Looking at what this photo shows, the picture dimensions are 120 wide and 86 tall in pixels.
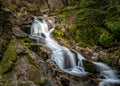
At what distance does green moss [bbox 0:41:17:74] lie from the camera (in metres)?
10.0

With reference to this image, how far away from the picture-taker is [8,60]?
10.4m

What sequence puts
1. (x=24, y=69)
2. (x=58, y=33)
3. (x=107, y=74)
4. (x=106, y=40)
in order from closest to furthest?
(x=24, y=69), (x=107, y=74), (x=106, y=40), (x=58, y=33)

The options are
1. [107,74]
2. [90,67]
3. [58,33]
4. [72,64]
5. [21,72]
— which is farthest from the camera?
[58,33]

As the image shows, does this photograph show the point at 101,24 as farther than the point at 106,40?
Yes

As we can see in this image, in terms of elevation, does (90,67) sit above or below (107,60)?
below

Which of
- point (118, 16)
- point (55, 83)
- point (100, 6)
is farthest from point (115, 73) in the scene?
point (100, 6)

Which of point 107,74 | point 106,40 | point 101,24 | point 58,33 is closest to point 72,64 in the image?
point 107,74

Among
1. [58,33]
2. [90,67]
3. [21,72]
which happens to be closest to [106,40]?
[90,67]

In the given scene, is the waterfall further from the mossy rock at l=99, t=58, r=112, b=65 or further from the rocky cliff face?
the rocky cliff face

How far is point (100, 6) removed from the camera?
2064cm

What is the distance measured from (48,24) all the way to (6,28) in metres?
9.32

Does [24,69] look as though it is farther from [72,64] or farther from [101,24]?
[101,24]

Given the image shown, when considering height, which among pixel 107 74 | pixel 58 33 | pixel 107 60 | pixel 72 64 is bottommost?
pixel 107 74

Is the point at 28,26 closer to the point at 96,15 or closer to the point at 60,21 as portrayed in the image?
the point at 60,21
